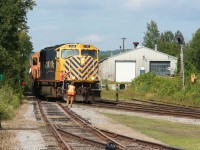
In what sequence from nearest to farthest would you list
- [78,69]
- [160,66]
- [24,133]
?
[24,133] < [78,69] < [160,66]

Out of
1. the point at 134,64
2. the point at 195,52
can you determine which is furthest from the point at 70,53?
the point at 195,52

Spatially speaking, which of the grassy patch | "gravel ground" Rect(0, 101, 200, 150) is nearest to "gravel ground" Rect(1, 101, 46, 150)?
"gravel ground" Rect(0, 101, 200, 150)

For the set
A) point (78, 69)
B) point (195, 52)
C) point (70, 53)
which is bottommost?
point (78, 69)

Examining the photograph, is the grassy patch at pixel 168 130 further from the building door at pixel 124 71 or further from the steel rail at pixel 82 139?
the building door at pixel 124 71

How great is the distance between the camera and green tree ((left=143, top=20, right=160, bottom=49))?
154 meters

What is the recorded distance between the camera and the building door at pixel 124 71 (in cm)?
7569

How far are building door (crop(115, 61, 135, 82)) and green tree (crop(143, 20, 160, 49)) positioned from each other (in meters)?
77.6

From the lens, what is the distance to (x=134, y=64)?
253ft

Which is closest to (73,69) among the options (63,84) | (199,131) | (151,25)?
(63,84)

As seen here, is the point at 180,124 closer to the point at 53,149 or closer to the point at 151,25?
the point at 53,149

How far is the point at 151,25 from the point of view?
6038 inches

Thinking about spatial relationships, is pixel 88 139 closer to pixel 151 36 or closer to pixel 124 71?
pixel 124 71

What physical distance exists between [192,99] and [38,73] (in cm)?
1217

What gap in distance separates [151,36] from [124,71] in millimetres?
81069
